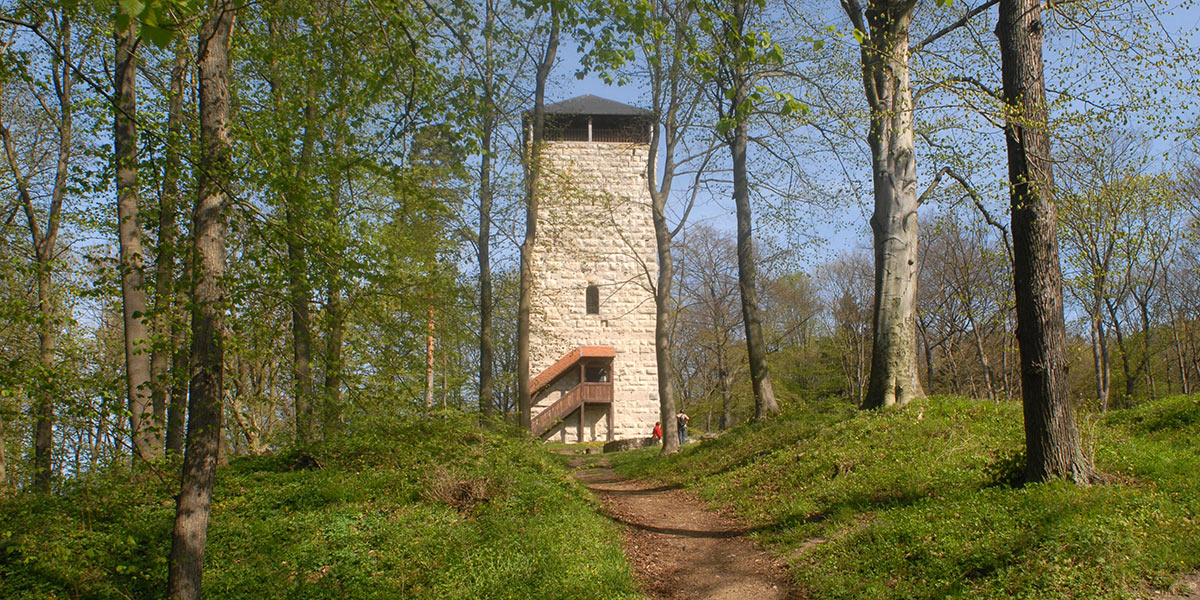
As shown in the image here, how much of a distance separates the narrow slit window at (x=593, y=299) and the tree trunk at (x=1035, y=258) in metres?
20.0

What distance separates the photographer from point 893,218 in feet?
31.3

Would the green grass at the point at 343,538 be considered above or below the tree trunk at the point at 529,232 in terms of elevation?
below

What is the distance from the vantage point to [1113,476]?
5.57 meters

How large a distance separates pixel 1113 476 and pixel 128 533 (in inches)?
322

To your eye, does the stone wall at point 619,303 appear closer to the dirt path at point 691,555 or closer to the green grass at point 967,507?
the dirt path at point 691,555

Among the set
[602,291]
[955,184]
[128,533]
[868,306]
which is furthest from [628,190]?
[128,533]

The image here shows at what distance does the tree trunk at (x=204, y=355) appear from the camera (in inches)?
172

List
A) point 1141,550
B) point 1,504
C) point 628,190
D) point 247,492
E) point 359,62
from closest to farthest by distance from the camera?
point 1141,550, point 359,62, point 1,504, point 247,492, point 628,190

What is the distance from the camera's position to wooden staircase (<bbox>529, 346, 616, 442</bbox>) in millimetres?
25188

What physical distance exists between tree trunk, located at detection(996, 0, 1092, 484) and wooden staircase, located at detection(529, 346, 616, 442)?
64.2ft

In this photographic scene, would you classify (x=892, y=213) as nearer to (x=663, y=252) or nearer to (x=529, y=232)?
(x=663, y=252)

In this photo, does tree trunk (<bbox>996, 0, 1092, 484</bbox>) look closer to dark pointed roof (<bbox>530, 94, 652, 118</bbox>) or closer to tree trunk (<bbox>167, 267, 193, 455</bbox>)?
tree trunk (<bbox>167, 267, 193, 455</bbox>)

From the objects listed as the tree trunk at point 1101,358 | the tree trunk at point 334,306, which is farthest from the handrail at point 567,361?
the tree trunk at point 334,306

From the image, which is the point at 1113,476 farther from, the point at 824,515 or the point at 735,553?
the point at 735,553
